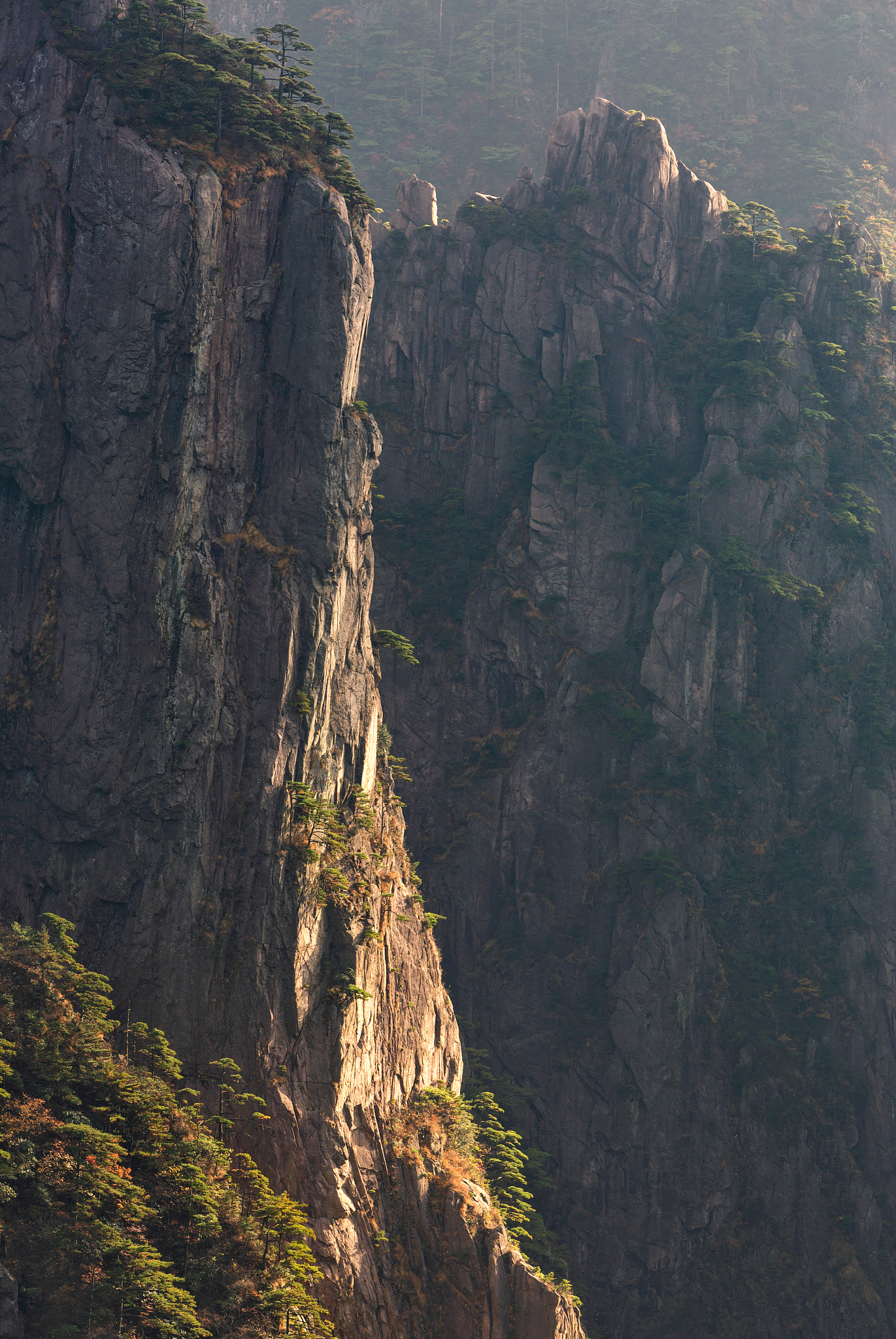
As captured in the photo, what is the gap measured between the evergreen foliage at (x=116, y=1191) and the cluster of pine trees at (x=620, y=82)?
6630 cm

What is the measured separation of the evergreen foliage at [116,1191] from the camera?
A: 78.1 ft

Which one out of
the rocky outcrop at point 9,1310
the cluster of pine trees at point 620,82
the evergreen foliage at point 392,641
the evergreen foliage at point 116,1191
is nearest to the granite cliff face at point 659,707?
the evergreen foliage at point 392,641

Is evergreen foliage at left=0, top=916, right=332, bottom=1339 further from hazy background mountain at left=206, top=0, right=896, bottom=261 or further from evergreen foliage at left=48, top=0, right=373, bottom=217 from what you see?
hazy background mountain at left=206, top=0, right=896, bottom=261

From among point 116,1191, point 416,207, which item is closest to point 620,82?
point 416,207

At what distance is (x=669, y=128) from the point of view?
278ft

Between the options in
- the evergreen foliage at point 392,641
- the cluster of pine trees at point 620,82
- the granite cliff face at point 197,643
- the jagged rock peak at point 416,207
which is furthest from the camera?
the cluster of pine trees at point 620,82

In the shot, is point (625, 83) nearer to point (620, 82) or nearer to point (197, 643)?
point (620, 82)

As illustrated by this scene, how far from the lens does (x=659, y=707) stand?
52344 millimetres

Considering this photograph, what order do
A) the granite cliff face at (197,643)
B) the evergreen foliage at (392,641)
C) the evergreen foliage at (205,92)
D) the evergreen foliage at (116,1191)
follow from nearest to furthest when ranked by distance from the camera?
1. the evergreen foliage at (116,1191)
2. the granite cliff face at (197,643)
3. the evergreen foliage at (205,92)
4. the evergreen foliage at (392,641)

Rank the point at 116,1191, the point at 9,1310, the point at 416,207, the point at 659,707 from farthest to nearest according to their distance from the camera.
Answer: the point at 416,207, the point at 659,707, the point at 116,1191, the point at 9,1310

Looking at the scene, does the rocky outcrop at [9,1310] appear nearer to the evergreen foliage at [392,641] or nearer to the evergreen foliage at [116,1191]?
the evergreen foliage at [116,1191]

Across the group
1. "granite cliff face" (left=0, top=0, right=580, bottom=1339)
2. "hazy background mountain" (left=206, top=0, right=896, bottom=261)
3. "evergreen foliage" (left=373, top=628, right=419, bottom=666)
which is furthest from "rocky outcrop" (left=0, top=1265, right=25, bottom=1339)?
"hazy background mountain" (left=206, top=0, right=896, bottom=261)

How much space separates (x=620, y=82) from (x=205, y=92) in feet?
202

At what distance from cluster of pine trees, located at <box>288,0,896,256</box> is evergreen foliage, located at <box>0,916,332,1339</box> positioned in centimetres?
6630
